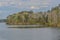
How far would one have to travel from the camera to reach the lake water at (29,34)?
1974 mm

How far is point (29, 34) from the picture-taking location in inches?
78.5

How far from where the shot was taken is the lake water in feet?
6.48

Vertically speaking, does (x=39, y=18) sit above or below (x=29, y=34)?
above

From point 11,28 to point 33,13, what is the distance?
16.8 inches

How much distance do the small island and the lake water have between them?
0.10m

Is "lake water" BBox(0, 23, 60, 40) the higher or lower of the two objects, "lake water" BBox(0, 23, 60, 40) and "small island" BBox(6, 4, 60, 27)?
the lower

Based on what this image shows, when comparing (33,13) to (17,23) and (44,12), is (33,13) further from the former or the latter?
(17,23)

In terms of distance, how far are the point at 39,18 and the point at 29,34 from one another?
0.31 m

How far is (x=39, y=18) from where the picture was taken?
1.99m

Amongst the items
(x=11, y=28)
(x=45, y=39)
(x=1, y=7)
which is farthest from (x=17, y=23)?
(x=45, y=39)

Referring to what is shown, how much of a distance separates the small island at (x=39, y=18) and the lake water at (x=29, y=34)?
3.8 inches

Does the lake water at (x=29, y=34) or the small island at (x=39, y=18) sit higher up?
the small island at (x=39, y=18)

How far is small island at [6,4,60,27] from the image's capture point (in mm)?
1974

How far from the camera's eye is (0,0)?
6.45 ft
